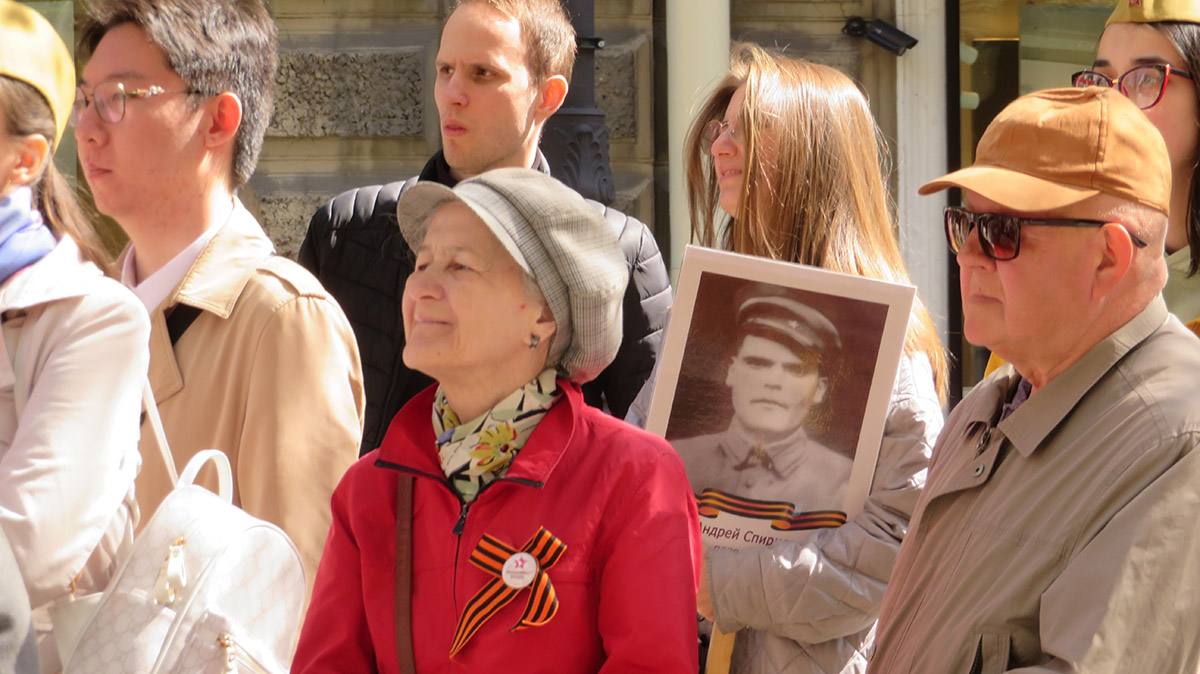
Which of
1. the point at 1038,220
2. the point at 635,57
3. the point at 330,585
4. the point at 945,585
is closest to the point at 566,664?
the point at 330,585

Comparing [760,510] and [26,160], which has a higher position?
[26,160]

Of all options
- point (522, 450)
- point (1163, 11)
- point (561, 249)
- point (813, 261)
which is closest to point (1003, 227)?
point (561, 249)

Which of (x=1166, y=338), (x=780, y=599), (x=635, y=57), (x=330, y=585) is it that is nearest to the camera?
(x=1166, y=338)

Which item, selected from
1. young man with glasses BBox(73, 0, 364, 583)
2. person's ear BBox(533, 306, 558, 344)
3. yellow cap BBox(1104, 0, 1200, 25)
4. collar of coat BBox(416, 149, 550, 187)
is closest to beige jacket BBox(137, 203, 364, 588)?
young man with glasses BBox(73, 0, 364, 583)

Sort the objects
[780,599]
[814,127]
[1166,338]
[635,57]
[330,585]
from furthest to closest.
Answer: [635,57]
[814,127]
[780,599]
[330,585]
[1166,338]

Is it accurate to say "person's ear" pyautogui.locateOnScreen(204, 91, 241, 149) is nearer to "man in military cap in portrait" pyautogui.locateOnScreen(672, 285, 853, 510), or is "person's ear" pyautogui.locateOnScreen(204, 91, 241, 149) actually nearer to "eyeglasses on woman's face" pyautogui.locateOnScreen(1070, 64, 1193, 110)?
"man in military cap in portrait" pyautogui.locateOnScreen(672, 285, 853, 510)

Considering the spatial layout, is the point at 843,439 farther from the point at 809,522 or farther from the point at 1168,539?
the point at 1168,539

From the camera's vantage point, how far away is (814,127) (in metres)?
2.93

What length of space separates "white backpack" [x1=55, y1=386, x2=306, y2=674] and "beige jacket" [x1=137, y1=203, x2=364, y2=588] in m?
0.29

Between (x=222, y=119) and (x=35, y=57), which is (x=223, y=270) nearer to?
(x=222, y=119)

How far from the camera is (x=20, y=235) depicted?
2.32 meters

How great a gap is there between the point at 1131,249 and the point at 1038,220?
13 centimetres

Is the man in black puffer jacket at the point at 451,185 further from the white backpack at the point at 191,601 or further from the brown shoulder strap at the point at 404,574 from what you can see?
the brown shoulder strap at the point at 404,574

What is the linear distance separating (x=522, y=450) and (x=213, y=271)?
3.09 feet
